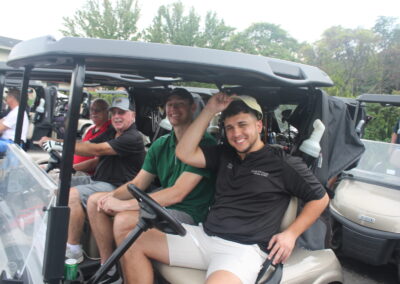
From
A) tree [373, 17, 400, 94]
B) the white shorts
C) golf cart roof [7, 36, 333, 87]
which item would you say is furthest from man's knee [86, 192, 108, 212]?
tree [373, 17, 400, 94]

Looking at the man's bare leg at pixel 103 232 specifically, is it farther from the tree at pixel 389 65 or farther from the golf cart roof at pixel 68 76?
the tree at pixel 389 65

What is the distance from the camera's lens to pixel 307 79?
5.70ft

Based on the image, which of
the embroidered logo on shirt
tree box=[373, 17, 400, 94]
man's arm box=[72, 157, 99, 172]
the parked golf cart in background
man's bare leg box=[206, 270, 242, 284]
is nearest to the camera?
man's bare leg box=[206, 270, 242, 284]

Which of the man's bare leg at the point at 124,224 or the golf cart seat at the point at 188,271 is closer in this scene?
the golf cart seat at the point at 188,271

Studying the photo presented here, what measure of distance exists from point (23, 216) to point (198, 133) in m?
1.03

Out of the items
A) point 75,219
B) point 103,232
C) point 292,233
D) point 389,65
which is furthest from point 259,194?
point 389,65

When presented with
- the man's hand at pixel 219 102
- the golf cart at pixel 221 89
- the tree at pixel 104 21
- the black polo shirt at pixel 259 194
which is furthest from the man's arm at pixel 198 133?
the tree at pixel 104 21

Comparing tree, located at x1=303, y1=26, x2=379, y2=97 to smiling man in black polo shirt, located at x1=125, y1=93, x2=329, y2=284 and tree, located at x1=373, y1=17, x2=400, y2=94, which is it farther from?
smiling man in black polo shirt, located at x1=125, y1=93, x2=329, y2=284

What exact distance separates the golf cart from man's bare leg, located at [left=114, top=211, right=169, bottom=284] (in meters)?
0.09

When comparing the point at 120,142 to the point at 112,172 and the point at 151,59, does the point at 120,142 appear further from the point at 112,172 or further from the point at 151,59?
the point at 151,59

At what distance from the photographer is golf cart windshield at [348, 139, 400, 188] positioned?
4047 mm

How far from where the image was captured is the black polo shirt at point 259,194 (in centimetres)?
201

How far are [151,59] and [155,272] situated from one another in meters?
1.29

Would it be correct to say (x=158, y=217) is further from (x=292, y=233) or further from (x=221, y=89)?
(x=221, y=89)
